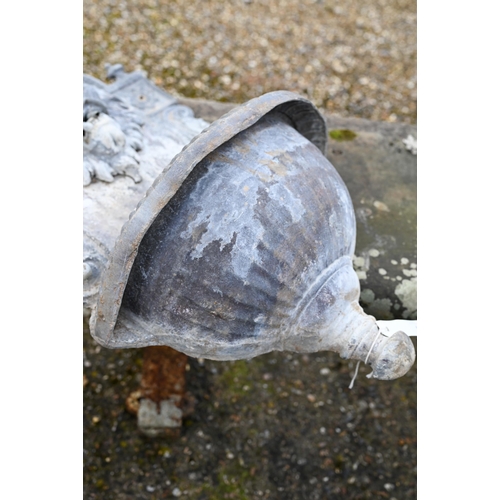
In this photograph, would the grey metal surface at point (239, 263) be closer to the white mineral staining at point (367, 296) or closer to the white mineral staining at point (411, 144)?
the white mineral staining at point (367, 296)

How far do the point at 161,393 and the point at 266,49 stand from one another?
3031 millimetres

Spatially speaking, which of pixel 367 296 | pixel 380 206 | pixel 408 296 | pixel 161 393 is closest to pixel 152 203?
pixel 367 296

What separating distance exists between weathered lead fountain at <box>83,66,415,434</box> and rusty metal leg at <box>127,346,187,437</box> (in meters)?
1.17

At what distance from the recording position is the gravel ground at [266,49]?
4473 millimetres

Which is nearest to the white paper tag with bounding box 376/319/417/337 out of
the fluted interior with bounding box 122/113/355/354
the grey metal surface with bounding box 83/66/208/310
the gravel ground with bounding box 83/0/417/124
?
the fluted interior with bounding box 122/113/355/354

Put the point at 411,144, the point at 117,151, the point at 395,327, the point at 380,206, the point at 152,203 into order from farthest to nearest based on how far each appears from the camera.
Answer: the point at 411,144 < the point at 380,206 < the point at 117,151 < the point at 395,327 < the point at 152,203

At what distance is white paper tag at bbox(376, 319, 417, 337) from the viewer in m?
1.64

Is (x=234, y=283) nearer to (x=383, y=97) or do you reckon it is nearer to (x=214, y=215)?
(x=214, y=215)

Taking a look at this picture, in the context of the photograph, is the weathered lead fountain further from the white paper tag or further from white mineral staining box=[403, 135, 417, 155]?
white mineral staining box=[403, 135, 417, 155]

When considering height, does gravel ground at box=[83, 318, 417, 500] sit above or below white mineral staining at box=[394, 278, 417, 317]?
below

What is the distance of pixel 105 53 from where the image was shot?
14.7ft

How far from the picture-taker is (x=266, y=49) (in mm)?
4684

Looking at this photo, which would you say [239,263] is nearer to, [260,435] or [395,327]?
[395,327]

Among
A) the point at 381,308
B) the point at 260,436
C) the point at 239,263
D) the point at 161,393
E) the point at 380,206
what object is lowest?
the point at 260,436
